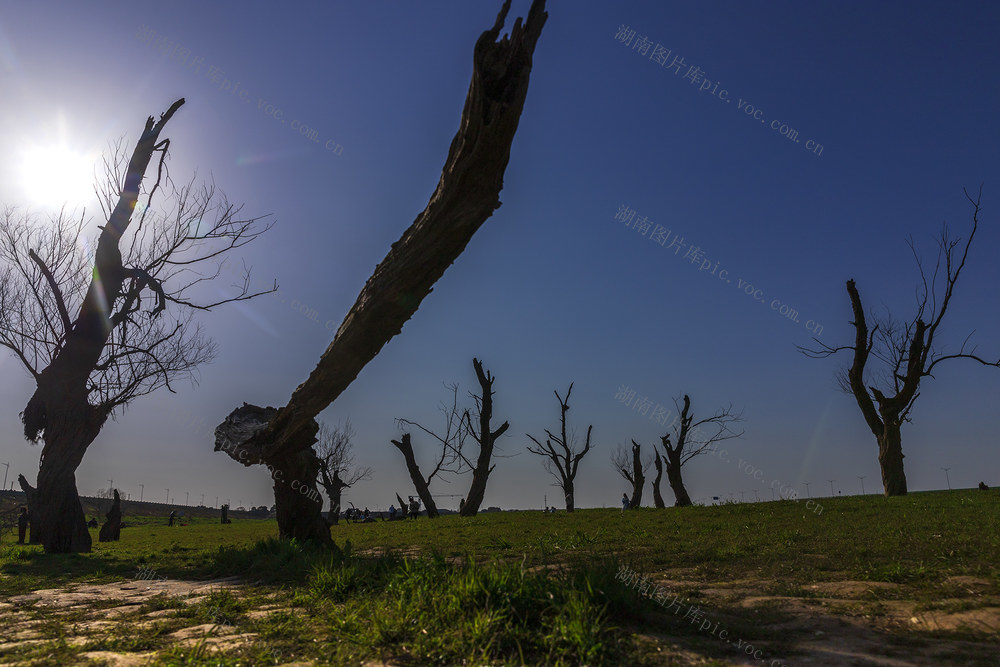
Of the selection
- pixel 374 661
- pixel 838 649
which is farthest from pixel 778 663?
pixel 374 661

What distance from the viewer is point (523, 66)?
4621 mm

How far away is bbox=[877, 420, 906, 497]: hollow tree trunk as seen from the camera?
20359 millimetres

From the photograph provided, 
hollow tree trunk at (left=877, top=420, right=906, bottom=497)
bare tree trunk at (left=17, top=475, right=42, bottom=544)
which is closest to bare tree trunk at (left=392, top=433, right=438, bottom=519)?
bare tree trunk at (left=17, top=475, right=42, bottom=544)

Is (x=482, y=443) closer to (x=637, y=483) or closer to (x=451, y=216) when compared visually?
(x=637, y=483)

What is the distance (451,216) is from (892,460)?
22442mm

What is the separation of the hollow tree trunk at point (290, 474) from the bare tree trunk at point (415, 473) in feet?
60.2

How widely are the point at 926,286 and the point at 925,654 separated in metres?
22.5

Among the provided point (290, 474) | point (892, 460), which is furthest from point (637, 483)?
point (290, 474)

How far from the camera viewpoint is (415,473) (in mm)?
29625

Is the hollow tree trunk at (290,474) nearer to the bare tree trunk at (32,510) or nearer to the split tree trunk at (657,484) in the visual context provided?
the bare tree trunk at (32,510)

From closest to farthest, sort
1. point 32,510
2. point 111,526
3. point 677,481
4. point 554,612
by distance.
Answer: point 554,612, point 32,510, point 111,526, point 677,481

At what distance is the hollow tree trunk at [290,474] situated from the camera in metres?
10.1

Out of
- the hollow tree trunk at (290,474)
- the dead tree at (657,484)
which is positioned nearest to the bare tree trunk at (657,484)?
the dead tree at (657,484)

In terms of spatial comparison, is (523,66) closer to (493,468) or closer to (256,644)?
(256,644)
